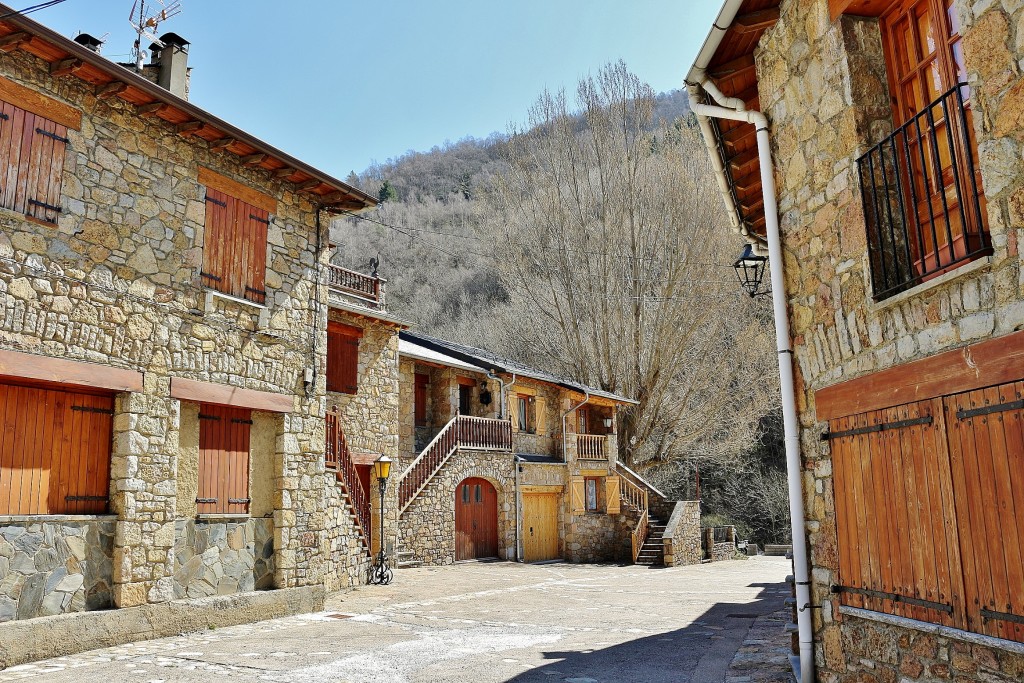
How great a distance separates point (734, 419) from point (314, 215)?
64.8 ft

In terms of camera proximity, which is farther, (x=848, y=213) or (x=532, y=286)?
(x=532, y=286)

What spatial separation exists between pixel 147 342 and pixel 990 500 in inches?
322

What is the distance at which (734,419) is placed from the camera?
2755 centimetres

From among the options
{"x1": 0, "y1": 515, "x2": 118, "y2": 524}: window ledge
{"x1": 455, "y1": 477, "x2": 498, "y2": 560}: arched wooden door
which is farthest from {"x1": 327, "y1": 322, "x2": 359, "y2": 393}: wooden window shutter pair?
{"x1": 0, "y1": 515, "x2": 118, "y2": 524}: window ledge

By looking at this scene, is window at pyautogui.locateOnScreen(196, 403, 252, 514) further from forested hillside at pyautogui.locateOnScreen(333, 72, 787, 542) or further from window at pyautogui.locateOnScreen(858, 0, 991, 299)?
forested hillside at pyautogui.locateOnScreen(333, 72, 787, 542)

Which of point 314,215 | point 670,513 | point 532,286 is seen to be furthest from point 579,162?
point 314,215

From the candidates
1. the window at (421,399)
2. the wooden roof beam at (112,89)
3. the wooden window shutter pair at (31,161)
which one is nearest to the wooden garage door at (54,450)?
the wooden window shutter pair at (31,161)

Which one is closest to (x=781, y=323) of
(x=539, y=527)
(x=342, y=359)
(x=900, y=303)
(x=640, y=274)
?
(x=900, y=303)

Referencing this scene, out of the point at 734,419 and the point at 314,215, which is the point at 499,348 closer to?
the point at 734,419

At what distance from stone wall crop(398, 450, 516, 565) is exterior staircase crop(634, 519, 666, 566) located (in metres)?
3.84

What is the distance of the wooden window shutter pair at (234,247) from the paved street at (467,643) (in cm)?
420

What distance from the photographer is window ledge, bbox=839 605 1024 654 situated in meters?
3.85

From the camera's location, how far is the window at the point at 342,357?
17828mm

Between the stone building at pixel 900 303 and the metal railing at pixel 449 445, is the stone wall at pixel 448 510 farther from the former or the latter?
the stone building at pixel 900 303
